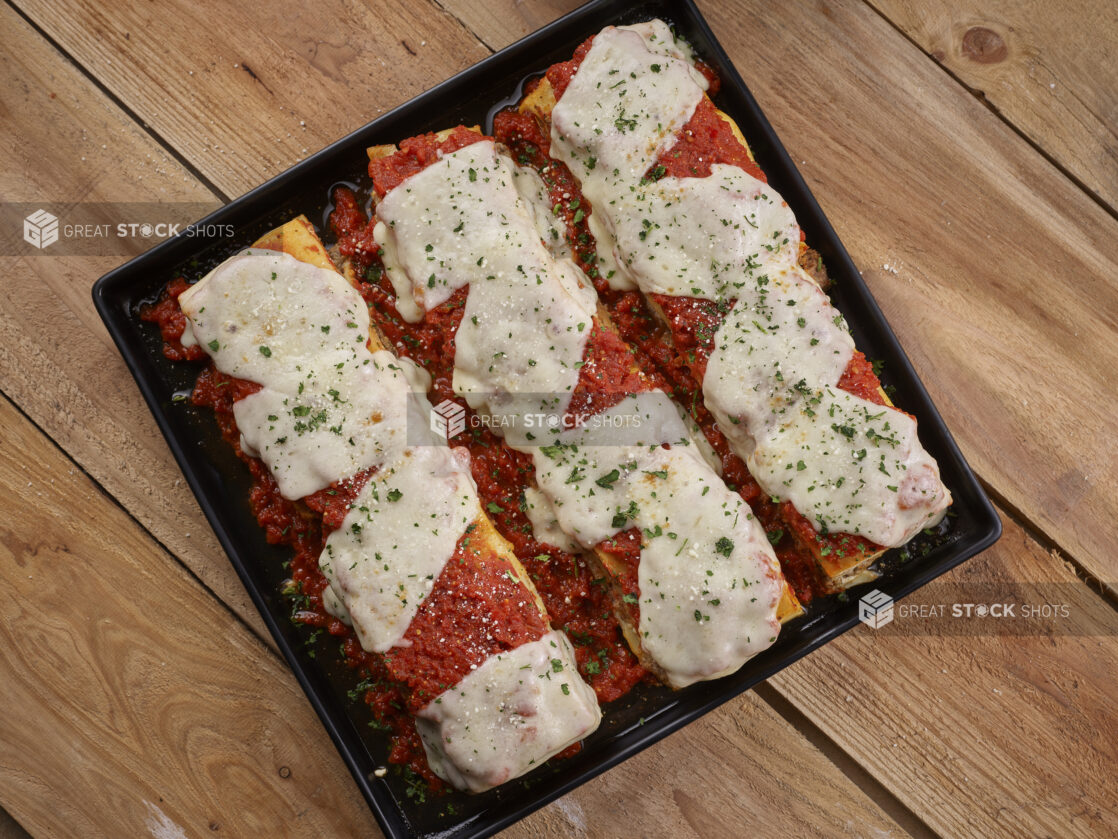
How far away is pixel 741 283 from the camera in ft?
8.49

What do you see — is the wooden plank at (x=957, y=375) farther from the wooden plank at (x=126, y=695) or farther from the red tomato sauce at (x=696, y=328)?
the wooden plank at (x=126, y=695)

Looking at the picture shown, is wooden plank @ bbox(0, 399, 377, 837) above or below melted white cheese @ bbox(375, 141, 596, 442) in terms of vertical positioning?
below

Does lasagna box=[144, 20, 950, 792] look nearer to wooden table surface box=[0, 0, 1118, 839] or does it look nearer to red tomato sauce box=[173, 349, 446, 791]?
red tomato sauce box=[173, 349, 446, 791]

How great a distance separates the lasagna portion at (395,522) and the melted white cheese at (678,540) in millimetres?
304

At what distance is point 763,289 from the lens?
101 inches

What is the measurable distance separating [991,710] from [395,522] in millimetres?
2416

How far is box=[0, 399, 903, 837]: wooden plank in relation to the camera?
112 inches

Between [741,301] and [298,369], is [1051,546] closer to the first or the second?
[741,301]

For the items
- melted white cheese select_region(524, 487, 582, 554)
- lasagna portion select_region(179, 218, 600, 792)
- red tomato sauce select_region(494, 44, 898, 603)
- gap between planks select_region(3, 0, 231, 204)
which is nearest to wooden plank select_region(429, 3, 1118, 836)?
red tomato sauce select_region(494, 44, 898, 603)

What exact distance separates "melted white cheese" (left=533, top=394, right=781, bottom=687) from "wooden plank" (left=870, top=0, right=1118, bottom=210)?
1.96 metres

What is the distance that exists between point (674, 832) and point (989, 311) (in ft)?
7.78

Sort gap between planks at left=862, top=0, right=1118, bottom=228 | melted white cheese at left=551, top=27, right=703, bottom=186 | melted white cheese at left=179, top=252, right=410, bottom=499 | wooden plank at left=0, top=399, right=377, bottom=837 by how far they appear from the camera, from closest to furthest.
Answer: melted white cheese at left=179, top=252, right=410, bottom=499, melted white cheese at left=551, top=27, right=703, bottom=186, wooden plank at left=0, top=399, right=377, bottom=837, gap between planks at left=862, top=0, right=1118, bottom=228

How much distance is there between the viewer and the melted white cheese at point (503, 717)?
2.42 meters

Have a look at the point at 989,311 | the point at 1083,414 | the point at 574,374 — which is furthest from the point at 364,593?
the point at 1083,414
